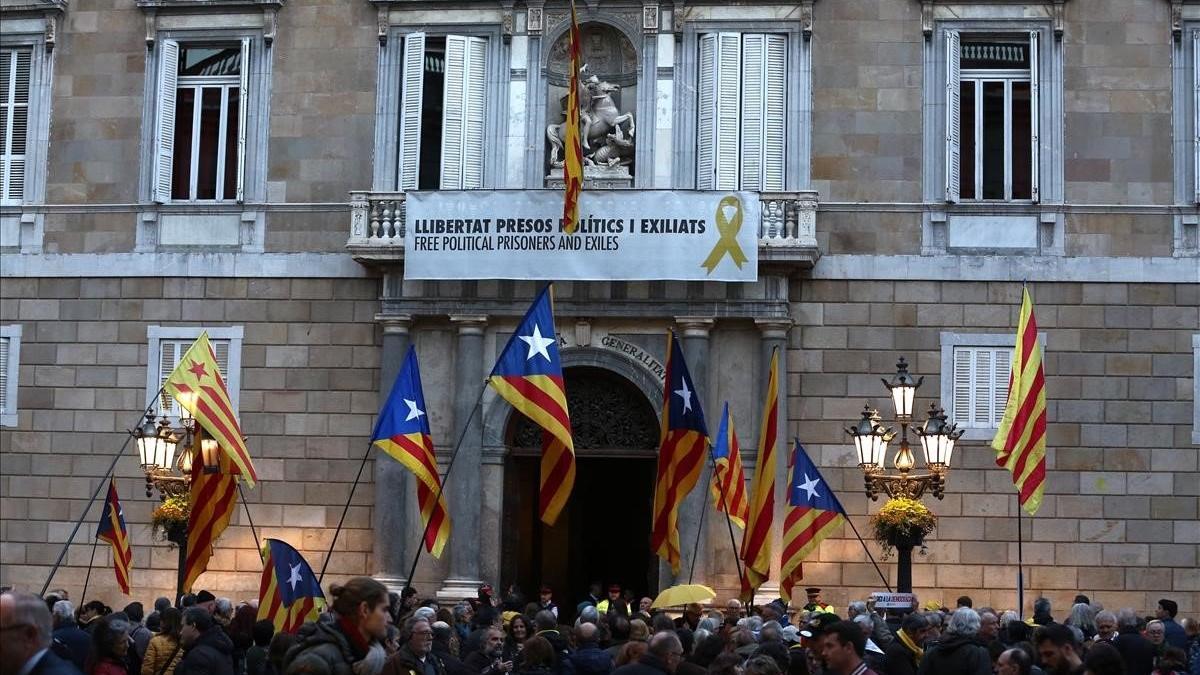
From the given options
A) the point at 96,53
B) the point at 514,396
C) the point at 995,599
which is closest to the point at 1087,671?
the point at 514,396

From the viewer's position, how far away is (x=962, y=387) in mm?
26828

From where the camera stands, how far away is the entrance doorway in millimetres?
27547

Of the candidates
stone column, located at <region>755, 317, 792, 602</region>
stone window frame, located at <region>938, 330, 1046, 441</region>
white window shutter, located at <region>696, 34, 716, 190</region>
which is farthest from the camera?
white window shutter, located at <region>696, 34, 716, 190</region>

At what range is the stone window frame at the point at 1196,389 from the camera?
26.3 meters

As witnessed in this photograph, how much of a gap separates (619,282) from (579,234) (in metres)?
0.88

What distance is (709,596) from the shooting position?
62.7 ft

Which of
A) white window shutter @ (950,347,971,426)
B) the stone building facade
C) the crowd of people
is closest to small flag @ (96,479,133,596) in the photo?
the crowd of people

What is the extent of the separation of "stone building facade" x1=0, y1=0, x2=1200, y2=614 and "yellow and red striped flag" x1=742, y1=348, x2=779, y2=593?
11.7 ft

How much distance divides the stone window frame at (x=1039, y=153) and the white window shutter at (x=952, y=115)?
0.23 feet

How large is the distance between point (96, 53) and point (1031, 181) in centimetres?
1400

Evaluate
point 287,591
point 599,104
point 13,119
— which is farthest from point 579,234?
point 287,591

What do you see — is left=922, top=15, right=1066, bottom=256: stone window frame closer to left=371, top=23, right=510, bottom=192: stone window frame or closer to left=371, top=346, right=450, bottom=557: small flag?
left=371, top=23, right=510, bottom=192: stone window frame

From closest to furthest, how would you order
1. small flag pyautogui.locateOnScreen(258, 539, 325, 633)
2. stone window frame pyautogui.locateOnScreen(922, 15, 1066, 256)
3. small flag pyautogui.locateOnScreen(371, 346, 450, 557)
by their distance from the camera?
small flag pyautogui.locateOnScreen(258, 539, 325, 633)
small flag pyautogui.locateOnScreen(371, 346, 450, 557)
stone window frame pyautogui.locateOnScreen(922, 15, 1066, 256)

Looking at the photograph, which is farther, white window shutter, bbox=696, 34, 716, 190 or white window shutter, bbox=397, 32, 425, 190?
white window shutter, bbox=397, 32, 425, 190
